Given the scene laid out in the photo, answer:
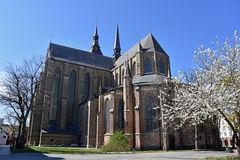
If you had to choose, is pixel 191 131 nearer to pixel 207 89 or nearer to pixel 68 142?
pixel 207 89

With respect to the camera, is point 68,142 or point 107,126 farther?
point 68,142

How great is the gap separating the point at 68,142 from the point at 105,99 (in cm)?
1113

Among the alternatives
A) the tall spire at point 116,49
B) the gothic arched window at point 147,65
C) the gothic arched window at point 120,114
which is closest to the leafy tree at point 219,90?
the gothic arched window at point 120,114

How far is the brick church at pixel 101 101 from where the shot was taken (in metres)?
29.9

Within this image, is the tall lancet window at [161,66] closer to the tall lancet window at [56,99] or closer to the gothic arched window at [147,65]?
the gothic arched window at [147,65]

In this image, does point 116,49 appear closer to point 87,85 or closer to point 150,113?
point 87,85

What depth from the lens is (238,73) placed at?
13.4 m

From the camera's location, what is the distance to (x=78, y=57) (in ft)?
162

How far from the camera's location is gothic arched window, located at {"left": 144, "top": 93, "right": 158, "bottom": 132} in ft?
97.7

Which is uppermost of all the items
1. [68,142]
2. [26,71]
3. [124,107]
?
[26,71]

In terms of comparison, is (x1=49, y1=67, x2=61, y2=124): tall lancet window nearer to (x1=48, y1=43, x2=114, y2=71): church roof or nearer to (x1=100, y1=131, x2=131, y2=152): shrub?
(x1=48, y1=43, x2=114, y2=71): church roof

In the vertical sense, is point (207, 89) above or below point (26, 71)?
below

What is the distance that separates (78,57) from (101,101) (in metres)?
17.8

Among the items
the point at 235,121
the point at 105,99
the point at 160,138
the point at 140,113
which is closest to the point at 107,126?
the point at 105,99
